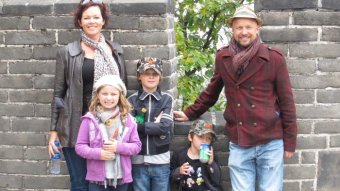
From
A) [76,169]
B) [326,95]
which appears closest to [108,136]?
[76,169]

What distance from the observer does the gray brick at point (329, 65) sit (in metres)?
4.40

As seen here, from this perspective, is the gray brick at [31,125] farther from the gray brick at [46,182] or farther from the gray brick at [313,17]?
the gray brick at [313,17]

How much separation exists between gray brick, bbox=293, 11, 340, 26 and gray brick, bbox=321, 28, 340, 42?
0.06m

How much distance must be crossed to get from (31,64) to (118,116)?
111 centimetres

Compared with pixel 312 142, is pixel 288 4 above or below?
above

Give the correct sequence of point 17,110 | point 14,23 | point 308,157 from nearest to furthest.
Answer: point 308,157 → point 14,23 → point 17,110

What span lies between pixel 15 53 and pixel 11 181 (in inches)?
45.5

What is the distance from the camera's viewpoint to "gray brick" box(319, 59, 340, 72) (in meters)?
4.40

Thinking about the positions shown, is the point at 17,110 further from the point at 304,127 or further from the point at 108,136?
the point at 304,127

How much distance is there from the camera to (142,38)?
4.50 metres

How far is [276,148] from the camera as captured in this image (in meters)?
4.04

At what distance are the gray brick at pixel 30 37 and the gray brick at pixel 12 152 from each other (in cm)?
93

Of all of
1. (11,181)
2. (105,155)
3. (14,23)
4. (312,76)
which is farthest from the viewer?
(11,181)

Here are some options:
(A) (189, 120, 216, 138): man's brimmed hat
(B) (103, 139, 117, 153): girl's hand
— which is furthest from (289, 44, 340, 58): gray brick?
(B) (103, 139, 117, 153): girl's hand
